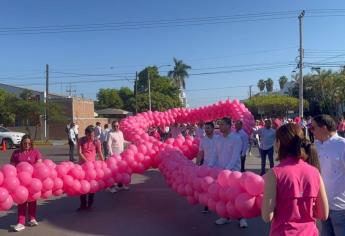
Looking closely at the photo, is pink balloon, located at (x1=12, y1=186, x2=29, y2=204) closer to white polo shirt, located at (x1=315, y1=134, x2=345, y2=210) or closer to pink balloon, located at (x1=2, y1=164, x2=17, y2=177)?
pink balloon, located at (x1=2, y1=164, x2=17, y2=177)

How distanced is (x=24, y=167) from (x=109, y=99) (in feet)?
227

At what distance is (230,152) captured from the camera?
736 centimetres

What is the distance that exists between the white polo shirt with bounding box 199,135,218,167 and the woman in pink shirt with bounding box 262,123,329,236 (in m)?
4.57

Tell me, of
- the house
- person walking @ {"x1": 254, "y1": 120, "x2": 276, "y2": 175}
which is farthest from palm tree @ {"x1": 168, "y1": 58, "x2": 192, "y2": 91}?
person walking @ {"x1": 254, "y1": 120, "x2": 276, "y2": 175}

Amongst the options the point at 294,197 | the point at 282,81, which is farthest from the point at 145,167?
the point at 282,81

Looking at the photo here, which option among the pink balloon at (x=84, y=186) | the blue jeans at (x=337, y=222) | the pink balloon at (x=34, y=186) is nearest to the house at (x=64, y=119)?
the pink balloon at (x=84, y=186)

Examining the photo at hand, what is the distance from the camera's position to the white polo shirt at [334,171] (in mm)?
4090

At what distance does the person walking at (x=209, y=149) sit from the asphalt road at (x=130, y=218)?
0.80 metres

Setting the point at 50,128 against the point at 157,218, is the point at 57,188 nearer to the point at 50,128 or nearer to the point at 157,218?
the point at 157,218

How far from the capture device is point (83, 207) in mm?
8805

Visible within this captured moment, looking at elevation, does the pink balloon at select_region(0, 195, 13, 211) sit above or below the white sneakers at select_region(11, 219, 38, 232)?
above

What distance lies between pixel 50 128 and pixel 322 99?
34080 millimetres

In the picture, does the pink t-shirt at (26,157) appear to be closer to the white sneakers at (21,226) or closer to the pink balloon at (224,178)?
the white sneakers at (21,226)

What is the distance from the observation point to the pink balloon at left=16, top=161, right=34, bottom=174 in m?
7.06
